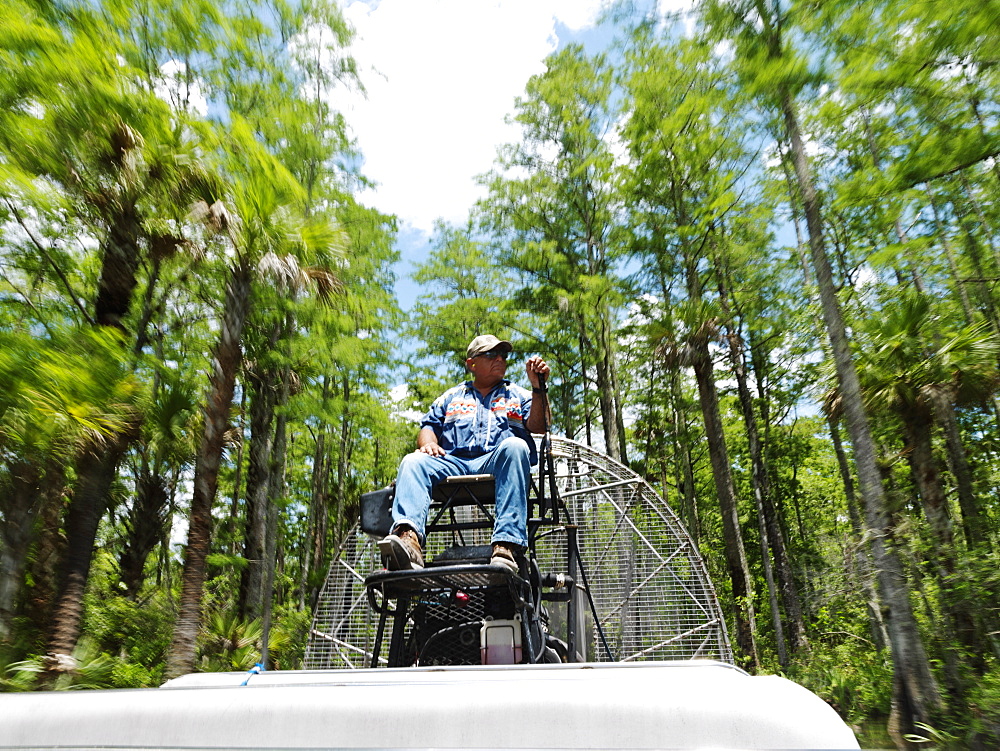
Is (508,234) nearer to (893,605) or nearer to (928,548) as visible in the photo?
(928,548)

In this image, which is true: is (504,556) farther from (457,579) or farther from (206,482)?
(206,482)

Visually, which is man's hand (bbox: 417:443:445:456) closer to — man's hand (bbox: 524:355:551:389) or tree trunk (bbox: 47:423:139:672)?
man's hand (bbox: 524:355:551:389)

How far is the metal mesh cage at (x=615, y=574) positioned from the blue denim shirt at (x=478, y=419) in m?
2.07

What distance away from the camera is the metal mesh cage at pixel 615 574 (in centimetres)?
566

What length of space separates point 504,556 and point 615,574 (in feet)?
12.0

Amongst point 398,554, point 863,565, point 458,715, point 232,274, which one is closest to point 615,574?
point 398,554

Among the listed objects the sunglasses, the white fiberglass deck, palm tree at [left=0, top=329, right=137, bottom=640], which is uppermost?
palm tree at [left=0, top=329, right=137, bottom=640]

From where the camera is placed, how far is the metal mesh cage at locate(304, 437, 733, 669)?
18.6 ft

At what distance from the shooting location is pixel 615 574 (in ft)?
19.5

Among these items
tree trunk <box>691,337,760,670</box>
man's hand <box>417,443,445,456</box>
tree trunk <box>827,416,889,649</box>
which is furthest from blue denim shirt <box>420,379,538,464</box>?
tree trunk <box>691,337,760,670</box>

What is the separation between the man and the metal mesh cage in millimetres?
2093

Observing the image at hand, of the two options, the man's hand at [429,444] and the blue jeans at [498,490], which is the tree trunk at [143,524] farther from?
the blue jeans at [498,490]

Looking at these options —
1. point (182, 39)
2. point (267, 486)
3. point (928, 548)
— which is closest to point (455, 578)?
point (928, 548)

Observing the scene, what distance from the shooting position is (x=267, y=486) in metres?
14.0
